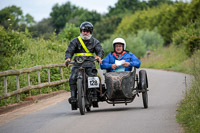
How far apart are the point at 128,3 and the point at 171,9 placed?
66.2 meters

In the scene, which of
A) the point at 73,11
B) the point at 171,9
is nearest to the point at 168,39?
the point at 171,9

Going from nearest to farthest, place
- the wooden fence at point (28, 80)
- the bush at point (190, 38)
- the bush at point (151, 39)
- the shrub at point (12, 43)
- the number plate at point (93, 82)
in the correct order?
the number plate at point (93, 82)
the wooden fence at point (28, 80)
the shrub at point (12, 43)
the bush at point (190, 38)
the bush at point (151, 39)

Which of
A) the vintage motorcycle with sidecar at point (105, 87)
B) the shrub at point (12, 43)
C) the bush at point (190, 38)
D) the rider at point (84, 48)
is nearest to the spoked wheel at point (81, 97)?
the vintage motorcycle with sidecar at point (105, 87)

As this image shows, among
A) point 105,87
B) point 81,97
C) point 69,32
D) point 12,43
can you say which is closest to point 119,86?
point 105,87

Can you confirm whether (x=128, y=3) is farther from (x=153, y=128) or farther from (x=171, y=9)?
(x=153, y=128)

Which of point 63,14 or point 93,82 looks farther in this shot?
point 63,14

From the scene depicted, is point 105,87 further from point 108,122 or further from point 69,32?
point 69,32

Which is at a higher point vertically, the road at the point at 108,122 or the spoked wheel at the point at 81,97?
the spoked wheel at the point at 81,97

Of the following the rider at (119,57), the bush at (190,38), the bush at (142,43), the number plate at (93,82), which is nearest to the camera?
the number plate at (93,82)

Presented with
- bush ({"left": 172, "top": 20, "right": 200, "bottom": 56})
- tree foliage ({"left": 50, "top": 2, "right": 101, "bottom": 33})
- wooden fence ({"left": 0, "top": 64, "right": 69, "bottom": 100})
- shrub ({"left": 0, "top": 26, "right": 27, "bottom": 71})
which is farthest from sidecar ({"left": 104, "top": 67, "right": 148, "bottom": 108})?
tree foliage ({"left": 50, "top": 2, "right": 101, "bottom": 33})

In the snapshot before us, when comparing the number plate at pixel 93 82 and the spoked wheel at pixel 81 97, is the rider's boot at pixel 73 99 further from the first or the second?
the number plate at pixel 93 82

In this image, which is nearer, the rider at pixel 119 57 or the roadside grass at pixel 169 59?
the rider at pixel 119 57

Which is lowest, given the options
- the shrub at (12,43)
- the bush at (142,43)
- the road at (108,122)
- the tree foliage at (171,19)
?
the road at (108,122)

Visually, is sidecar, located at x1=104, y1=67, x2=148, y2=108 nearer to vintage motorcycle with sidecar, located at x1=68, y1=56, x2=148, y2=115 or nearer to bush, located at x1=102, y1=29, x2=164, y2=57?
vintage motorcycle with sidecar, located at x1=68, y1=56, x2=148, y2=115
